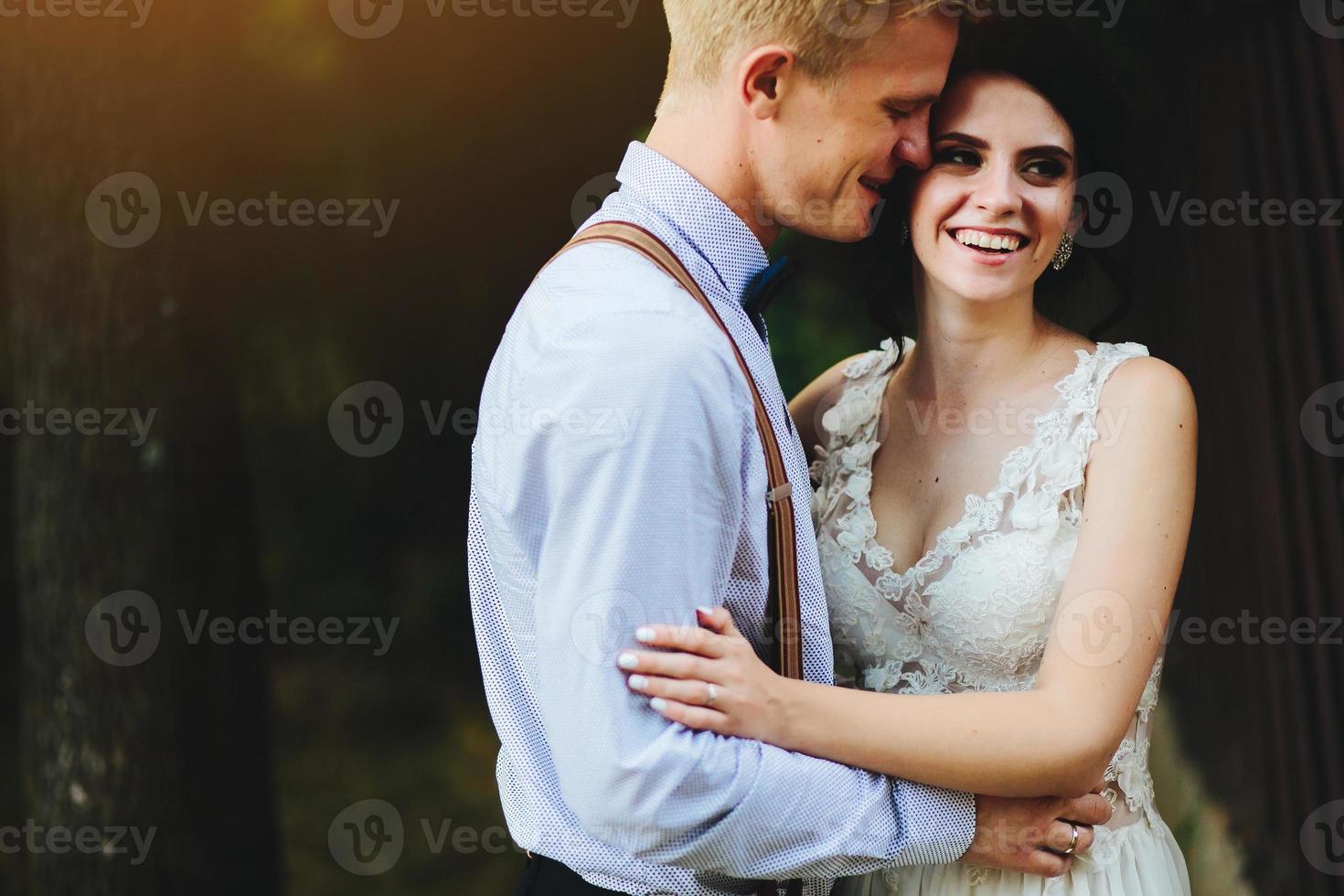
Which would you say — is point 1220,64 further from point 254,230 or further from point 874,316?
point 254,230

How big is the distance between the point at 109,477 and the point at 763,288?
7.19 feet

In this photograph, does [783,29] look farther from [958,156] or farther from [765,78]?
[958,156]

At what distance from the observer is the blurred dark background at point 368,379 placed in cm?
286

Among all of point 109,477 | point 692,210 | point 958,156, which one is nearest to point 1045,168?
point 958,156

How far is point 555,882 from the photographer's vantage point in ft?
5.34

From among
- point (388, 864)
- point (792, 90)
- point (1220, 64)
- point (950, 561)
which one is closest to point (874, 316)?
point (950, 561)

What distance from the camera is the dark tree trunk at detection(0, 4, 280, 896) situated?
321cm

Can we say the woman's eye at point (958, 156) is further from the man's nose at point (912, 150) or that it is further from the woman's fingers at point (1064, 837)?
the woman's fingers at point (1064, 837)

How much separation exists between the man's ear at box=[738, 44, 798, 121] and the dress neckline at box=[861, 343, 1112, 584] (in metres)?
0.68

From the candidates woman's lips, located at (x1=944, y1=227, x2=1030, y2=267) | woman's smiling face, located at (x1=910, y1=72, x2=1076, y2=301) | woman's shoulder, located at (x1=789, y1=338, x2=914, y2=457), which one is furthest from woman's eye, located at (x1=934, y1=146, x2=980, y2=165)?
woman's shoulder, located at (x1=789, y1=338, x2=914, y2=457)

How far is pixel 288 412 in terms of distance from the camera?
434 centimetres

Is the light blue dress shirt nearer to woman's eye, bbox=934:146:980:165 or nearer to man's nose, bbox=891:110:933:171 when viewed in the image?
man's nose, bbox=891:110:933:171

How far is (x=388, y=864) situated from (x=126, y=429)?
6.18 ft

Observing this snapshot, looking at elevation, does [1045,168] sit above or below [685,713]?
above
